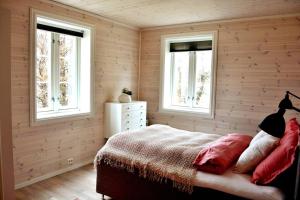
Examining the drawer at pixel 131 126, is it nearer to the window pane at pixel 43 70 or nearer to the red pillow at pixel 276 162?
the window pane at pixel 43 70

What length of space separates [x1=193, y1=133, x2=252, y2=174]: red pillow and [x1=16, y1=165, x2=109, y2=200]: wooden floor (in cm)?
140

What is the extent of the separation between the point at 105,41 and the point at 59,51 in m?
0.85

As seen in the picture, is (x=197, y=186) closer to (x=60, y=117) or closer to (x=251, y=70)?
(x=60, y=117)

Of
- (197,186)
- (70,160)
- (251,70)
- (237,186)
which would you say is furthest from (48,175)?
(251,70)

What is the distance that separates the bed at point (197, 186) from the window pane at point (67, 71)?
4.84 feet

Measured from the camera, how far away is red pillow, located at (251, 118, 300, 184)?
190cm

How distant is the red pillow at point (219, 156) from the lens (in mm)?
2289

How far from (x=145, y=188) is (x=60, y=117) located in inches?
69.2

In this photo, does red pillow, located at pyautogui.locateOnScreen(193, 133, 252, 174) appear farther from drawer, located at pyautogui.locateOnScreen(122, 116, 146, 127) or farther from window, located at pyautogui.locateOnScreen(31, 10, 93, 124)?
window, located at pyautogui.locateOnScreen(31, 10, 93, 124)

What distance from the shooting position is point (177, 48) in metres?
4.89

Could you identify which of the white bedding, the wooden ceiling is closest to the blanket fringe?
the white bedding

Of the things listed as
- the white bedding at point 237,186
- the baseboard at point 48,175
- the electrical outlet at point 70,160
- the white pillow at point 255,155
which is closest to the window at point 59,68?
the electrical outlet at point 70,160

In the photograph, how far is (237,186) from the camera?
208 centimetres

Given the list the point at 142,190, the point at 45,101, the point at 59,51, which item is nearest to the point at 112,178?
the point at 142,190
